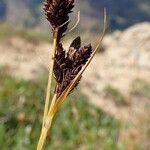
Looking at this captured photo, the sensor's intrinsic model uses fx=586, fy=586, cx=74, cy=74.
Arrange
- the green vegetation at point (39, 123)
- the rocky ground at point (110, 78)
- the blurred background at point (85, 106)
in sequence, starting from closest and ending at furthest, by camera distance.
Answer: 1. the blurred background at point (85, 106)
2. the green vegetation at point (39, 123)
3. the rocky ground at point (110, 78)

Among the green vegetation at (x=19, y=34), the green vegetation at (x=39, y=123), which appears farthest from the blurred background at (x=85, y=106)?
the green vegetation at (x=19, y=34)

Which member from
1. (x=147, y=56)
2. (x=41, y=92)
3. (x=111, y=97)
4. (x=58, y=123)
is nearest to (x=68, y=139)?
(x=58, y=123)

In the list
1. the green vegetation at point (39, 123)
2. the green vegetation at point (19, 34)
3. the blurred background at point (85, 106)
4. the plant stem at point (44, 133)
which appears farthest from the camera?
the green vegetation at point (19, 34)

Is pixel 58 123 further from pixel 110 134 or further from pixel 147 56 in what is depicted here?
pixel 147 56

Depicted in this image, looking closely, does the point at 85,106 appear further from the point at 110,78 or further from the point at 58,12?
the point at 58,12

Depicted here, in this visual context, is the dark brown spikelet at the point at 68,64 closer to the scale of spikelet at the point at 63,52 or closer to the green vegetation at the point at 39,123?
the scale of spikelet at the point at 63,52

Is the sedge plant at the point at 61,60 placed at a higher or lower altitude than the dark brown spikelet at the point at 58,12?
lower

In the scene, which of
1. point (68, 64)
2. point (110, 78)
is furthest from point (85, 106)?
point (68, 64)
